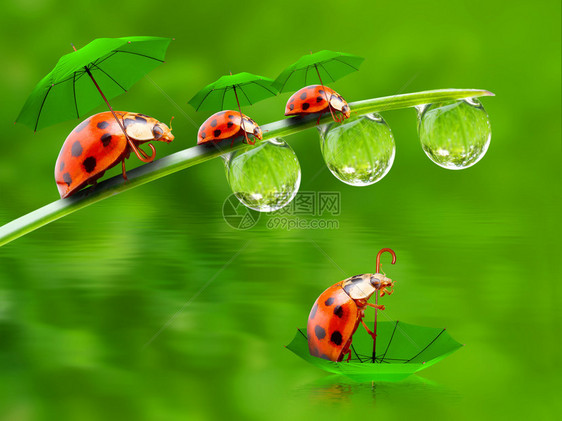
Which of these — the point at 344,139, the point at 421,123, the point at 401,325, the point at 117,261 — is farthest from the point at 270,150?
the point at 117,261

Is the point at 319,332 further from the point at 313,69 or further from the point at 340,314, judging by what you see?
the point at 313,69

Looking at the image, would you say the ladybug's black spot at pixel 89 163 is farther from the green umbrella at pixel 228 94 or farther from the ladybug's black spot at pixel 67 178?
the green umbrella at pixel 228 94

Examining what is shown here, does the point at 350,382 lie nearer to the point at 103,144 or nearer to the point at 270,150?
the point at 270,150

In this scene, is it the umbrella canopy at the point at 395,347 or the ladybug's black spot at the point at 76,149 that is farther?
the umbrella canopy at the point at 395,347

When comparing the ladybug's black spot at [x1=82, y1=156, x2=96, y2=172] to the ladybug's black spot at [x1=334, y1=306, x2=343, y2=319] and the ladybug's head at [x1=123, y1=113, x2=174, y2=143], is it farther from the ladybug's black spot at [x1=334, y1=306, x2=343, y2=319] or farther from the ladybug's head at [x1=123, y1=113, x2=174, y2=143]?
the ladybug's black spot at [x1=334, y1=306, x2=343, y2=319]

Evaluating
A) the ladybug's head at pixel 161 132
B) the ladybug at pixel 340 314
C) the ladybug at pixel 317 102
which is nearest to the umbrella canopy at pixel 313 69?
the ladybug at pixel 317 102

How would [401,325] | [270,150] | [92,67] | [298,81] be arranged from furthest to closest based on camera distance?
[401,325] < [270,150] < [298,81] < [92,67]

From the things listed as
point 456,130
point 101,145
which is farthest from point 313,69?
point 101,145
